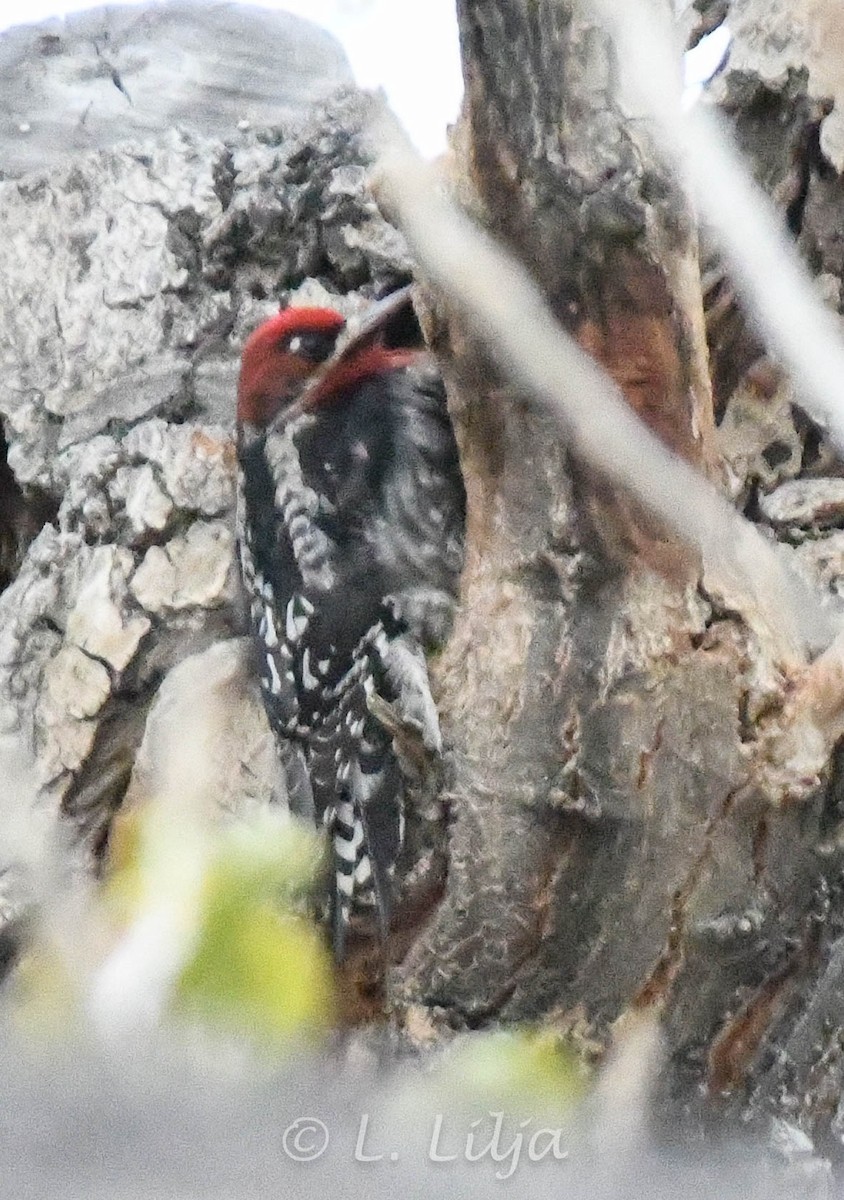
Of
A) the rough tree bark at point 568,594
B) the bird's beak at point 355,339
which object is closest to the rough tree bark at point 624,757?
the rough tree bark at point 568,594

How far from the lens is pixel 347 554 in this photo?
5.55 ft

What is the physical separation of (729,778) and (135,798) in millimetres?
630

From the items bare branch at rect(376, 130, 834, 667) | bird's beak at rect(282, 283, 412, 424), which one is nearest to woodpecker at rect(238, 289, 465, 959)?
bird's beak at rect(282, 283, 412, 424)

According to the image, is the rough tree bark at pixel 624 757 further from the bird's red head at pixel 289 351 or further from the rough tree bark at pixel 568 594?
the bird's red head at pixel 289 351

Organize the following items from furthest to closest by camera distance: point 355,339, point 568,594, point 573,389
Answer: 1. point 355,339
2. point 568,594
3. point 573,389

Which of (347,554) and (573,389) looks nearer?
(573,389)

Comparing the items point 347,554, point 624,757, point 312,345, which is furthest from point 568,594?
point 312,345

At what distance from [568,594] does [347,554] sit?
1.34ft

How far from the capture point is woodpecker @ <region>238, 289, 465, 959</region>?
1.52 meters

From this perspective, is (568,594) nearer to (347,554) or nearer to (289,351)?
(347,554)

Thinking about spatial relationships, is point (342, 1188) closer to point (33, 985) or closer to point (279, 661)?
point (33, 985)

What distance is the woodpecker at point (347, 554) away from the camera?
1.52m

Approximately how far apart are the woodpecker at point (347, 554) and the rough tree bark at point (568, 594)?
6 centimetres

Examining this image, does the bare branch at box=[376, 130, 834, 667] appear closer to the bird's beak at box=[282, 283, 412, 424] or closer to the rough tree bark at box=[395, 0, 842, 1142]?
the rough tree bark at box=[395, 0, 842, 1142]
